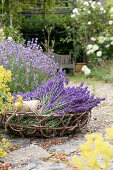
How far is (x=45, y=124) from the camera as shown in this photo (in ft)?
7.61

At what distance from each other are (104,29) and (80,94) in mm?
6611

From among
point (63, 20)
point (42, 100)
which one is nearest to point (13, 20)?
point (63, 20)

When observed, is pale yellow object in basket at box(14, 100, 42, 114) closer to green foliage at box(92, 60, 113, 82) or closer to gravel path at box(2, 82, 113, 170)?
gravel path at box(2, 82, 113, 170)

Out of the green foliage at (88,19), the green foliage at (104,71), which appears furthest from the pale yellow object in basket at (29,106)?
the green foliage at (88,19)

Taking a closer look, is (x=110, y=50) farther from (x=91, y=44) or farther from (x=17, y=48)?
(x=17, y=48)

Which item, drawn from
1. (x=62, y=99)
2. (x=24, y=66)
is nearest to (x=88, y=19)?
(x=24, y=66)

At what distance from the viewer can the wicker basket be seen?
2.31 m

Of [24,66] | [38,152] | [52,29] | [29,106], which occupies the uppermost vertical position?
[52,29]

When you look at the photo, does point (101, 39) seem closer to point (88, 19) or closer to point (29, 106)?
point (88, 19)

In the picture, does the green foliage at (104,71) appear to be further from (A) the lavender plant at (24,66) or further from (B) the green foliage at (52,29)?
(A) the lavender plant at (24,66)

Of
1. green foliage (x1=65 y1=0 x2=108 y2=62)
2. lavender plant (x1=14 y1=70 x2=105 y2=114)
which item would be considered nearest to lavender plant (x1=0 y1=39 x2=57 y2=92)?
lavender plant (x1=14 y1=70 x2=105 y2=114)

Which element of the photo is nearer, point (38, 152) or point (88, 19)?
point (38, 152)

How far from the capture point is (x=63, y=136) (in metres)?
2.51

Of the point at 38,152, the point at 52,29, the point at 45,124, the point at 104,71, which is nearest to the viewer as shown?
the point at 38,152
